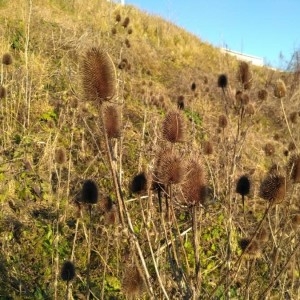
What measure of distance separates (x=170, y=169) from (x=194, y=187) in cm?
14

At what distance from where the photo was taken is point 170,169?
6.42ft

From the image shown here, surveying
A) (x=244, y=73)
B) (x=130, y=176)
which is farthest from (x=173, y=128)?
(x=130, y=176)

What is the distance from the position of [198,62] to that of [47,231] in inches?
473

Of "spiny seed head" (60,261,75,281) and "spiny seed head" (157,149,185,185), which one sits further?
"spiny seed head" (60,261,75,281)

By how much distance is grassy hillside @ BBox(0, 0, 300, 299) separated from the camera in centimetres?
213

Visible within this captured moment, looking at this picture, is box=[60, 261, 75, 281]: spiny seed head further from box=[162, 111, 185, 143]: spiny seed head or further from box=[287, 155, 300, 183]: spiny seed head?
box=[287, 155, 300, 183]: spiny seed head

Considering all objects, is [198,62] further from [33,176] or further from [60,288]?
[60,288]

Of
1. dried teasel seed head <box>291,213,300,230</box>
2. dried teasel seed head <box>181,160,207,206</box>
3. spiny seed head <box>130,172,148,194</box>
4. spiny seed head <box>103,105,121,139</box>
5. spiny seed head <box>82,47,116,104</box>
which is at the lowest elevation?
dried teasel seed head <box>291,213,300,230</box>

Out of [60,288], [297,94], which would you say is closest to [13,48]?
[60,288]

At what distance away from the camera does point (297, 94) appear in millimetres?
13852

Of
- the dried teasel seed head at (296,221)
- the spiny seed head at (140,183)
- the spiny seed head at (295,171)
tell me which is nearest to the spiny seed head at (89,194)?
the spiny seed head at (140,183)

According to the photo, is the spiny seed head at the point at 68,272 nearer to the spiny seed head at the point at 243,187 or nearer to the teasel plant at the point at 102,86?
the teasel plant at the point at 102,86

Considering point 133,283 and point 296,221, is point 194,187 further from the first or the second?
point 296,221

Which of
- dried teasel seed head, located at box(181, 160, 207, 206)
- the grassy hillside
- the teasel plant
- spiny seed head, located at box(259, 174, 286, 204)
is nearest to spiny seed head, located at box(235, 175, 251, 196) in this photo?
the grassy hillside
